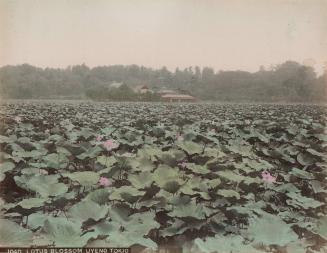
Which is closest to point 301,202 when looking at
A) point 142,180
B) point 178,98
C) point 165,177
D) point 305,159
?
point 305,159

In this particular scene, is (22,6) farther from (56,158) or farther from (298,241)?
(298,241)

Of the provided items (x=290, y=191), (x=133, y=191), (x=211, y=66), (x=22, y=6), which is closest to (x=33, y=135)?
(x=22, y=6)

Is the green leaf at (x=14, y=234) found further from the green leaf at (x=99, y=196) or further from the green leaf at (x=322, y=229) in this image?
the green leaf at (x=322, y=229)

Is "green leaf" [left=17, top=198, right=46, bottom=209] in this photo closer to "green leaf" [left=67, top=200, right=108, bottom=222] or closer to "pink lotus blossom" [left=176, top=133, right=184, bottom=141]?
"green leaf" [left=67, top=200, right=108, bottom=222]

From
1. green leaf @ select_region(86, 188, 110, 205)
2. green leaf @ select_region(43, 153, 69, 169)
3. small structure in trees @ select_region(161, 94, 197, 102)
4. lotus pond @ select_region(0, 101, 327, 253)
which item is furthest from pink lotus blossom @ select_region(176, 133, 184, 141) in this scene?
green leaf @ select_region(86, 188, 110, 205)

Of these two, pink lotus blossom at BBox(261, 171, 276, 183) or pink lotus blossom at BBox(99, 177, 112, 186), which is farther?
pink lotus blossom at BBox(261, 171, 276, 183)

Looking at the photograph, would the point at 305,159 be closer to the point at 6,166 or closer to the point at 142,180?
the point at 142,180
